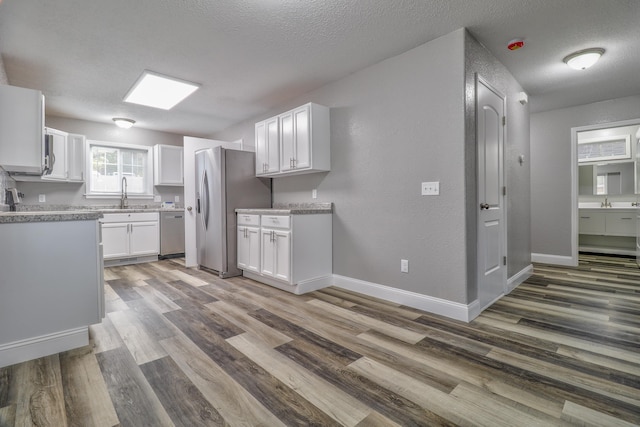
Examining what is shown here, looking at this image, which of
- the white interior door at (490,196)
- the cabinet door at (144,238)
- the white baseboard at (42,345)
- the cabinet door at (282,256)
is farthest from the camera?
the cabinet door at (144,238)

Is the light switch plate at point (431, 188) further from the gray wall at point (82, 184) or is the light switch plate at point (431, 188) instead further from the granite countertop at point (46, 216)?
the gray wall at point (82, 184)

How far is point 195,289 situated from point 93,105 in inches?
130

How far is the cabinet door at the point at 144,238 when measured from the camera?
5008 millimetres

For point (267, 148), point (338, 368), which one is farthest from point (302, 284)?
point (267, 148)

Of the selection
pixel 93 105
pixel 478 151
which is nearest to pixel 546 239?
pixel 478 151

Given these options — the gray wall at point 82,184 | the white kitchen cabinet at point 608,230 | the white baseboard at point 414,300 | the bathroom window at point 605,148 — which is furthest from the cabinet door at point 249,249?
the bathroom window at point 605,148

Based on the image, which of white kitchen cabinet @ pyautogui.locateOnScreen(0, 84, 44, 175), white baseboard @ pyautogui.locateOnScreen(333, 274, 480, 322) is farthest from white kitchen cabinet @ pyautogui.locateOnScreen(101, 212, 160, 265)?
white baseboard @ pyautogui.locateOnScreen(333, 274, 480, 322)

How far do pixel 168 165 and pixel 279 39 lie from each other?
13.6ft

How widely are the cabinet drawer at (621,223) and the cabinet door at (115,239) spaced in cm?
865

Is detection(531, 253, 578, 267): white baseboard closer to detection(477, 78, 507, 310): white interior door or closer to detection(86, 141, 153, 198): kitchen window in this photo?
detection(477, 78, 507, 310): white interior door

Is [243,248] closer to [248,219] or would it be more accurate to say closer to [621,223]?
[248,219]

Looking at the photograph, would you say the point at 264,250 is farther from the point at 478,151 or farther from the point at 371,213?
the point at 478,151

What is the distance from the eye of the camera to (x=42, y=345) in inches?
74.7

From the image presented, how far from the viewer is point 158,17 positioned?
2311mm
